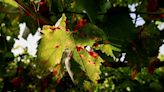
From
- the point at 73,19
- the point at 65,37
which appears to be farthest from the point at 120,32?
the point at 65,37

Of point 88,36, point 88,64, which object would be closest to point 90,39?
point 88,36

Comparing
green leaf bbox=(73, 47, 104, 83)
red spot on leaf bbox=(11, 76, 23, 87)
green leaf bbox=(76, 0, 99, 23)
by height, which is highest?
green leaf bbox=(76, 0, 99, 23)

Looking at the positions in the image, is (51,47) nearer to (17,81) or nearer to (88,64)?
(88,64)

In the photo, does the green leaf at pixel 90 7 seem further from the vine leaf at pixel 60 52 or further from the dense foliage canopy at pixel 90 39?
the vine leaf at pixel 60 52

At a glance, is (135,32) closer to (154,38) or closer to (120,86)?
(154,38)

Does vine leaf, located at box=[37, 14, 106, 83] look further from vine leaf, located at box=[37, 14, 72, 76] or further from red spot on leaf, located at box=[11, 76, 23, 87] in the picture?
red spot on leaf, located at box=[11, 76, 23, 87]

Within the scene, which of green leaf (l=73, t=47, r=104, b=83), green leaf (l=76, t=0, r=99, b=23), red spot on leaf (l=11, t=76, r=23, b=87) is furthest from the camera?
red spot on leaf (l=11, t=76, r=23, b=87)

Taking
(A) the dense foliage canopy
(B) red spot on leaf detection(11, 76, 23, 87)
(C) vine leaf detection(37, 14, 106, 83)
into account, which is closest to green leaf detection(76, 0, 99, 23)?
(A) the dense foliage canopy

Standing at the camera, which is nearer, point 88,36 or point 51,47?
point 51,47

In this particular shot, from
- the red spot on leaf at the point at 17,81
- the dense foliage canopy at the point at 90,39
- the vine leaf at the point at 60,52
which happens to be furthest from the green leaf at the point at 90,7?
the red spot on leaf at the point at 17,81
